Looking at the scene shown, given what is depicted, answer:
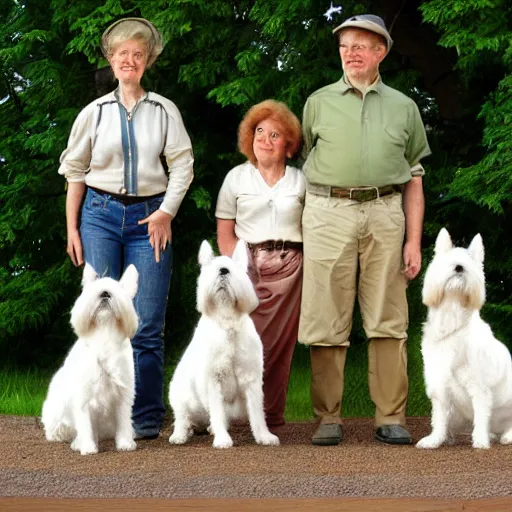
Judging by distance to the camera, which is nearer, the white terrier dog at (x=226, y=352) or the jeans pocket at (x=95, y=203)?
the white terrier dog at (x=226, y=352)

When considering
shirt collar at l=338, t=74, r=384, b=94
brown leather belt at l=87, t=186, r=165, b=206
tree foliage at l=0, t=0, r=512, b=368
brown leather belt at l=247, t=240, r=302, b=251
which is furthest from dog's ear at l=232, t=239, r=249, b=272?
tree foliage at l=0, t=0, r=512, b=368

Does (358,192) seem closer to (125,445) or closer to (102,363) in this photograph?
(102,363)

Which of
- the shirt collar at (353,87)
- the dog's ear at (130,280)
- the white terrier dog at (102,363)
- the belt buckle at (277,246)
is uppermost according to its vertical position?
the shirt collar at (353,87)

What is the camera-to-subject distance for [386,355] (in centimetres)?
707

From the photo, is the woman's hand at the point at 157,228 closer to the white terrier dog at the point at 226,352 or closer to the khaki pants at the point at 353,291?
the white terrier dog at the point at 226,352

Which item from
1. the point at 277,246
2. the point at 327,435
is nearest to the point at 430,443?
the point at 327,435

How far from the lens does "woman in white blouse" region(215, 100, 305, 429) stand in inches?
283

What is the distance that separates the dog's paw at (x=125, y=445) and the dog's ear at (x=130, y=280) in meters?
0.85

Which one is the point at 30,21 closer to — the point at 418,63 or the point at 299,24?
the point at 299,24

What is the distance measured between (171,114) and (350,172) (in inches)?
45.8

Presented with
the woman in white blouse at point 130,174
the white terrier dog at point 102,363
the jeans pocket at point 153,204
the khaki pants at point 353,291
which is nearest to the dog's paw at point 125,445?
the white terrier dog at point 102,363

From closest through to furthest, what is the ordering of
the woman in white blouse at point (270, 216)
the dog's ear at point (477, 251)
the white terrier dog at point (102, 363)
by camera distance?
the white terrier dog at point (102, 363) < the dog's ear at point (477, 251) < the woman in white blouse at point (270, 216)

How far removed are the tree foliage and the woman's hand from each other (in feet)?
9.66

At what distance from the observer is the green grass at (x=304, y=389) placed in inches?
368
